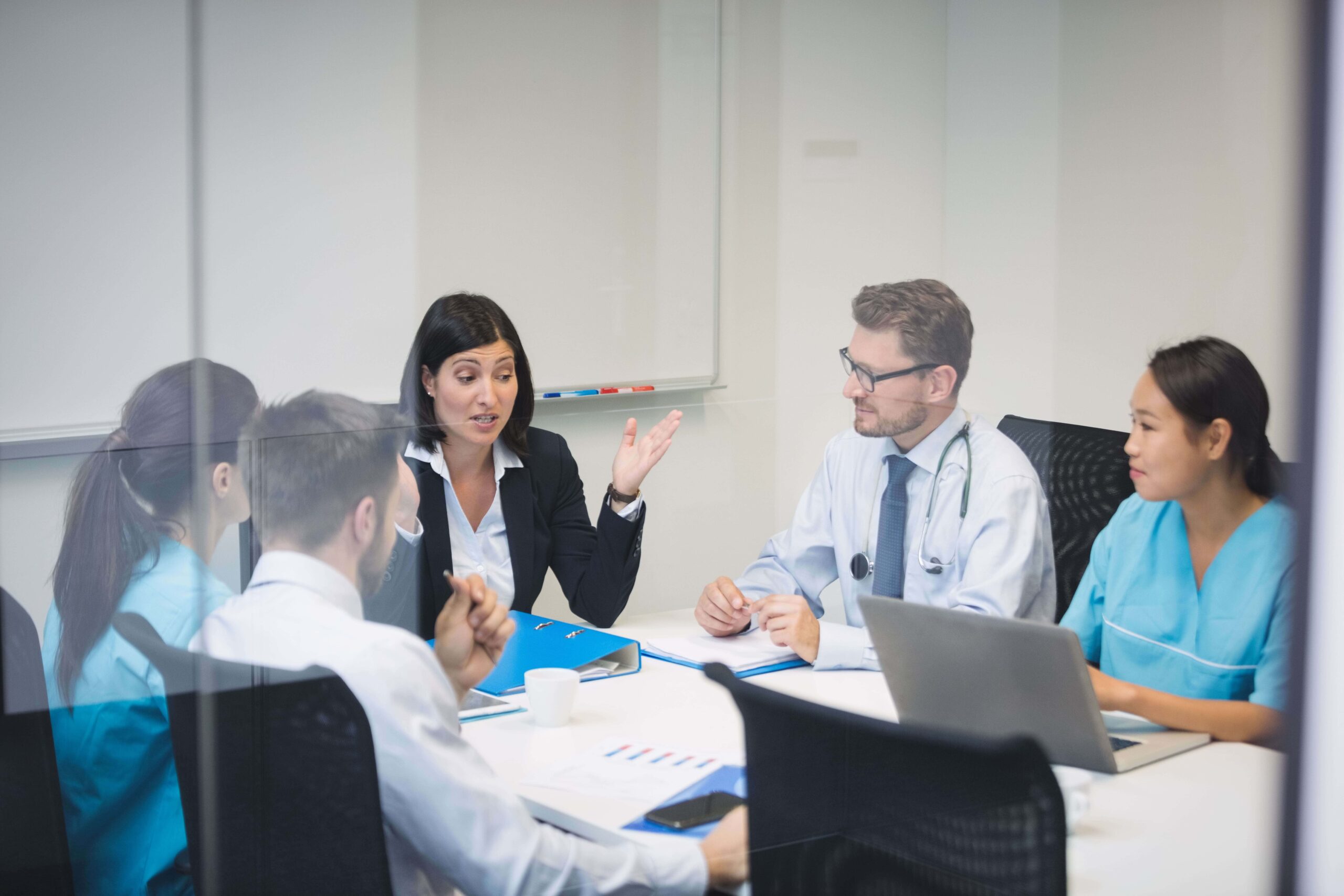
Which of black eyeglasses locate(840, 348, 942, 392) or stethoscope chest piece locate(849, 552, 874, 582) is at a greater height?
black eyeglasses locate(840, 348, 942, 392)

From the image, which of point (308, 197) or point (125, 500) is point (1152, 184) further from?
point (125, 500)

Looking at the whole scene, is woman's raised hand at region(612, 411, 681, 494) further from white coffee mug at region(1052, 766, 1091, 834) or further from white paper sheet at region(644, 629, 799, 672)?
white coffee mug at region(1052, 766, 1091, 834)

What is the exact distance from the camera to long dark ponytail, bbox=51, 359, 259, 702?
Answer: 1.19 metres

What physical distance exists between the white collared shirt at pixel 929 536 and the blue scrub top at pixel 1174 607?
2.3 inches

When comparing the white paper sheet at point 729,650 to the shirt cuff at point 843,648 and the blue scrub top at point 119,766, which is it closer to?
the shirt cuff at point 843,648

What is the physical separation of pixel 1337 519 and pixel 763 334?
846 mm

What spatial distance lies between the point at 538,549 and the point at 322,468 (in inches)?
10.2

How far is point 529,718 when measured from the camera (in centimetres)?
123

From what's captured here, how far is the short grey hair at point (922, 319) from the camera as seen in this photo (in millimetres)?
1365

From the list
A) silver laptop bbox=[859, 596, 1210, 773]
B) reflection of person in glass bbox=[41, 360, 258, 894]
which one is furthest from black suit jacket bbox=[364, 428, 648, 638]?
silver laptop bbox=[859, 596, 1210, 773]

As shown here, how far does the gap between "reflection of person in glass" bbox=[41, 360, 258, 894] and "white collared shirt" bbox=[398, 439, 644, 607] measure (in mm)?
234

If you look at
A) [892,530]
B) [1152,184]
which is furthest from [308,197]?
[1152,184]

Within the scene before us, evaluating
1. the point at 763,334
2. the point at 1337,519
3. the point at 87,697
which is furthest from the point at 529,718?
the point at 1337,519

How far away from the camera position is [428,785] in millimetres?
1020
